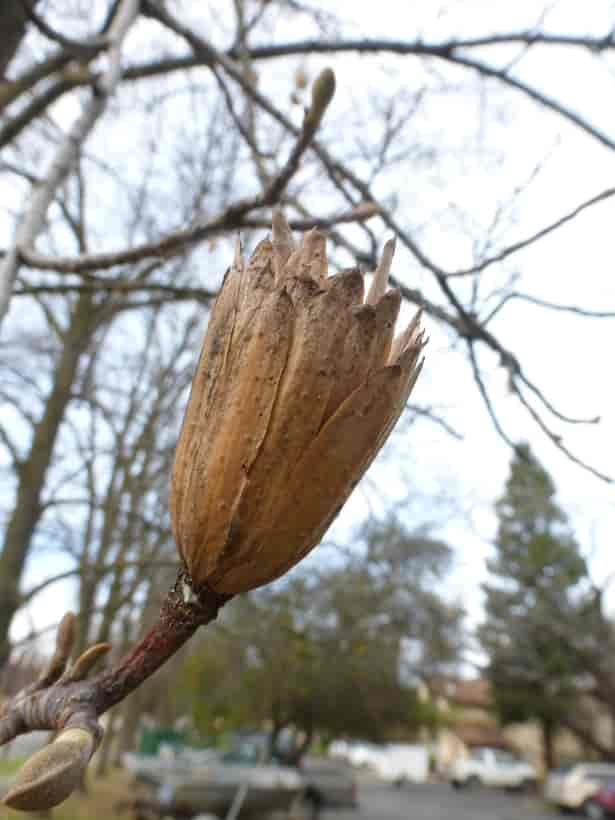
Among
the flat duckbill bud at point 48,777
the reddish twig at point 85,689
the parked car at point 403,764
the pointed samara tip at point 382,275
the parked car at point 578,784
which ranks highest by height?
the parked car at point 403,764

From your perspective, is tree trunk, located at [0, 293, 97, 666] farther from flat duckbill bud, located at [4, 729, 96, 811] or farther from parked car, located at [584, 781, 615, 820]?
parked car, located at [584, 781, 615, 820]

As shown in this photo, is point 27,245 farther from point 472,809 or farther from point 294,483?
point 472,809

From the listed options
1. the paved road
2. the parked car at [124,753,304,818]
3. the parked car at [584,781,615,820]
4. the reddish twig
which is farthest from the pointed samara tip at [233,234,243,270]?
the parked car at [584,781,615,820]

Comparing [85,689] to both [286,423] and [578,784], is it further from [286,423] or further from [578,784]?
[578,784]

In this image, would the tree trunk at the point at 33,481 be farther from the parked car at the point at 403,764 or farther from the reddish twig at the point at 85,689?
the parked car at the point at 403,764

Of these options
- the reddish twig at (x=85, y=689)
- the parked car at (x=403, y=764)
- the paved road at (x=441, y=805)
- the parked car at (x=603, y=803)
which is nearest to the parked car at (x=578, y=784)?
the parked car at (x=603, y=803)

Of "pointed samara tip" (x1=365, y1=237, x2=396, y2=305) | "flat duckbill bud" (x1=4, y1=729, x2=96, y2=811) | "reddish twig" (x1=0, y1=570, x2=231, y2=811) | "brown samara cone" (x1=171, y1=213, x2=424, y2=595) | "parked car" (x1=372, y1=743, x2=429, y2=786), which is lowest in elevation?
"flat duckbill bud" (x1=4, y1=729, x2=96, y2=811)

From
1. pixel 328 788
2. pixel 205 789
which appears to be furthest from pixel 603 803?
pixel 205 789

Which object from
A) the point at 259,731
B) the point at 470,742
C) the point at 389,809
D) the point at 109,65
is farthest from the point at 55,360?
the point at 470,742
